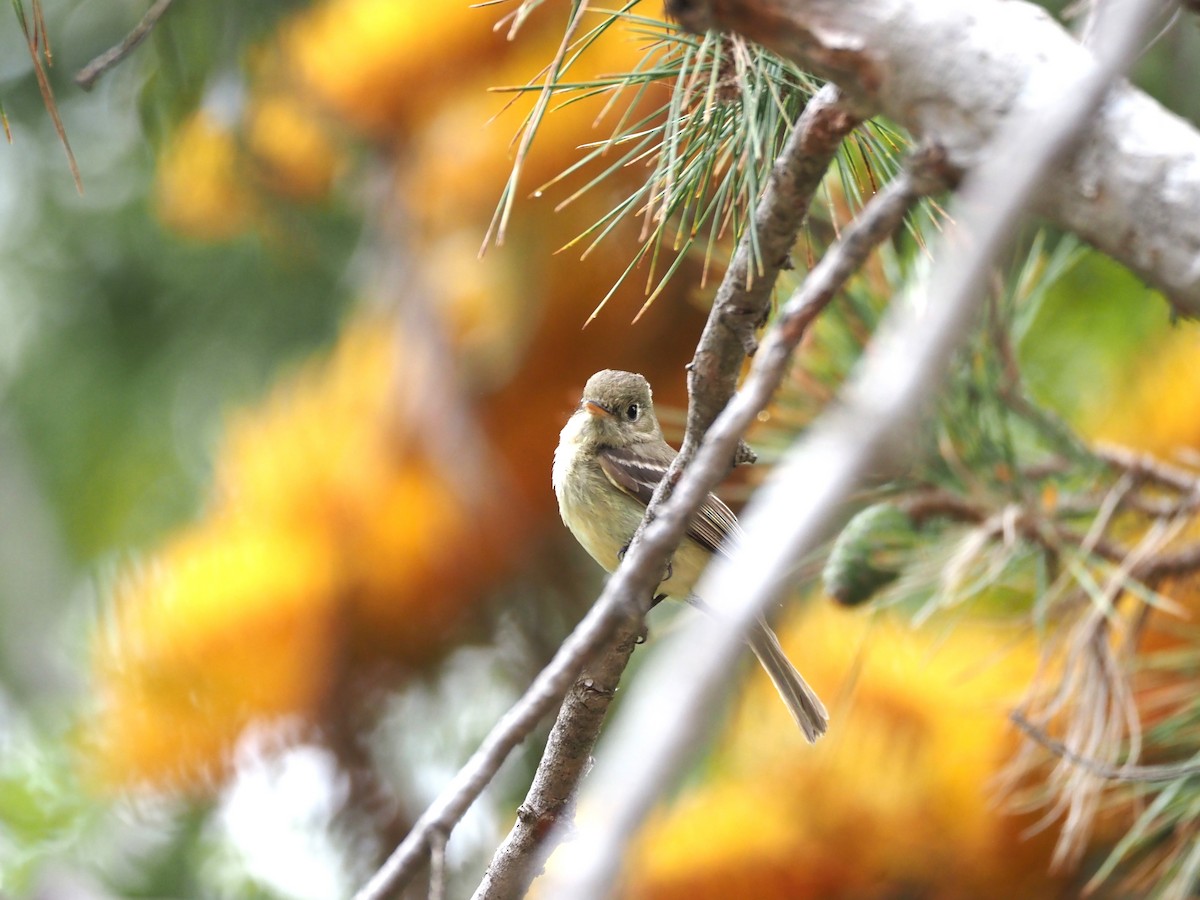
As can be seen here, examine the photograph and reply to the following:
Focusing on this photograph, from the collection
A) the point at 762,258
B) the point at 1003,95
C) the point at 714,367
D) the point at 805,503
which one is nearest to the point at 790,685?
the point at 714,367

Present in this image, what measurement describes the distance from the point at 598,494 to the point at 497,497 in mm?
306

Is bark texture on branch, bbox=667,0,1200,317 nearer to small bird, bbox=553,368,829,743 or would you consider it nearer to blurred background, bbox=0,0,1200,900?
blurred background, bbox=0,0,1200,900

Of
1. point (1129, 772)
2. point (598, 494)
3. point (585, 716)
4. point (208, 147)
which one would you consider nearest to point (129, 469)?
point (208, 147)

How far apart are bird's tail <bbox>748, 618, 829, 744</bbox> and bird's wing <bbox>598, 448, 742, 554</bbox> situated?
0.24m

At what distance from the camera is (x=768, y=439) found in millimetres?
2859

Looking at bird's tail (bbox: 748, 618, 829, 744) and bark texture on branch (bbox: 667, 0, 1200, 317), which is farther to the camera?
bird's tail (bbox: 748, 618, 829, 744)

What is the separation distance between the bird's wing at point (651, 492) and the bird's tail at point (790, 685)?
0.24m

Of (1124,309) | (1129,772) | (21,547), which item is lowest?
(1129,772)

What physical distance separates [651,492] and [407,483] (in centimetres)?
69

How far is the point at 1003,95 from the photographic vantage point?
1152mm

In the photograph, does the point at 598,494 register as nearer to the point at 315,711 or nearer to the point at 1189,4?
the point at 315,711

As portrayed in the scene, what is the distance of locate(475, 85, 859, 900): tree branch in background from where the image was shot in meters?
1.39

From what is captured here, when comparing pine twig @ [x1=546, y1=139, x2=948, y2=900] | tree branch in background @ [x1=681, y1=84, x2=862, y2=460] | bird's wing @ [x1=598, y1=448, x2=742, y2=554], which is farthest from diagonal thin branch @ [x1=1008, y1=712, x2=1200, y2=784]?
pine twig @ [x1=546, y1=139, x2=948, y2=900]

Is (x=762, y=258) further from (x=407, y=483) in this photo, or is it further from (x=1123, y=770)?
(x=407, y=483)
